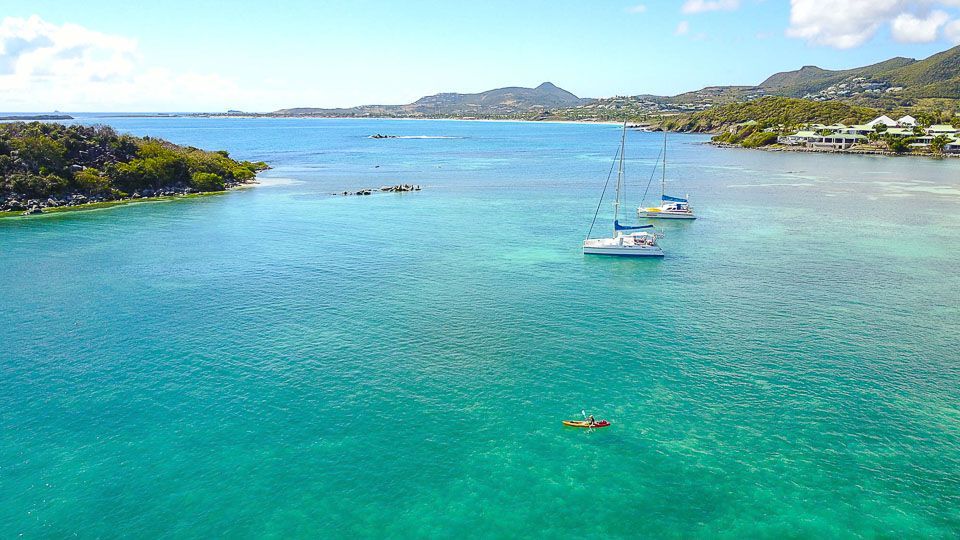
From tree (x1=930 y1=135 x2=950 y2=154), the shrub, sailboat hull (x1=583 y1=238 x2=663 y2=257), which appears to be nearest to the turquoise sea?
sailboat hull (x1=583 y1=238 x2=663 y2=257)

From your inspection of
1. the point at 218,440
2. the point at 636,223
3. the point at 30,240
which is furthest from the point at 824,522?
the point at 30,240

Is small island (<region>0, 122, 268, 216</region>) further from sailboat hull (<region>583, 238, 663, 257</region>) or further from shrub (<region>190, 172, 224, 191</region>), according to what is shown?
sailboat hull (<region>583, 238, 663, 257</region>)

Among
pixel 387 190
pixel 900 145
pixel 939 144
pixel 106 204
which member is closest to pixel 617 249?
pixel 387 190

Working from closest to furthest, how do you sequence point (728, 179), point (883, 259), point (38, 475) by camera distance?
point (38, 475) → point (883, 259) → point (728, 179)

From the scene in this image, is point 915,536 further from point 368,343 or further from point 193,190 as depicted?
point 193,190

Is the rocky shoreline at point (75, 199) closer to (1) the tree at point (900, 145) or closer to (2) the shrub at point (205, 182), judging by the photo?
(2) the shrub at point (205, 182)

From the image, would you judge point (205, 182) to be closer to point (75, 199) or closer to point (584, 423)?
point (75, 199)

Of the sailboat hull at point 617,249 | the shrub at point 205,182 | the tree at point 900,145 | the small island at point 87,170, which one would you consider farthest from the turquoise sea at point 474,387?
the tree at point 900,145
